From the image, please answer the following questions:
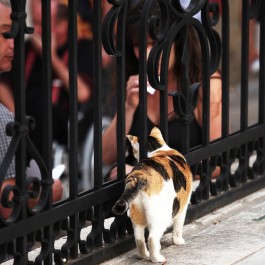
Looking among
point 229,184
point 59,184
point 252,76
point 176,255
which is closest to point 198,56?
point 229,184

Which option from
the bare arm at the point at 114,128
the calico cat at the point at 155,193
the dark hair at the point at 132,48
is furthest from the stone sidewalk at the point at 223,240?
the dark hair at the point at 132,48

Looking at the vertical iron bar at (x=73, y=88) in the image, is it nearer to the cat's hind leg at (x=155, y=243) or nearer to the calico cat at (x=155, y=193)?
the calico cat at (x=155, y=193)

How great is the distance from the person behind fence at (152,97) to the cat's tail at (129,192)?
4.76ft

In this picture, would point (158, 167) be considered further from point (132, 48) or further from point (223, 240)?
point (132, 48)

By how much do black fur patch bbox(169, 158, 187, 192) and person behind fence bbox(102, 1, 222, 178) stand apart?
1107 mm

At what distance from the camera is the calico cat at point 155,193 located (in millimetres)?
4375

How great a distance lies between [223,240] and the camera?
5.03 m

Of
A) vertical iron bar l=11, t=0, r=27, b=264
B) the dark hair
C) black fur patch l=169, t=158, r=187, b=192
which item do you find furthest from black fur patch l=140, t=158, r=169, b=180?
the dark hair

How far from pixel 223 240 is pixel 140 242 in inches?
24.1

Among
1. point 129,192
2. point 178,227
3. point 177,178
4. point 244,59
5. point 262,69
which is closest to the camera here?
point 129,192

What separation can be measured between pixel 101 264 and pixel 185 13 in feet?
4.65

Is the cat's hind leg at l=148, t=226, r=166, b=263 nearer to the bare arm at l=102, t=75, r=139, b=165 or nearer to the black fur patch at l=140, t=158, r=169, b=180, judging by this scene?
the black fur patch at l=140, t=158, r=169, b=180

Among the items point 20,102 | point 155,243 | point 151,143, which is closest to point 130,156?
point 151,143

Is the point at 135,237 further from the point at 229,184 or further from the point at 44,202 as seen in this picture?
the point at 229,184
